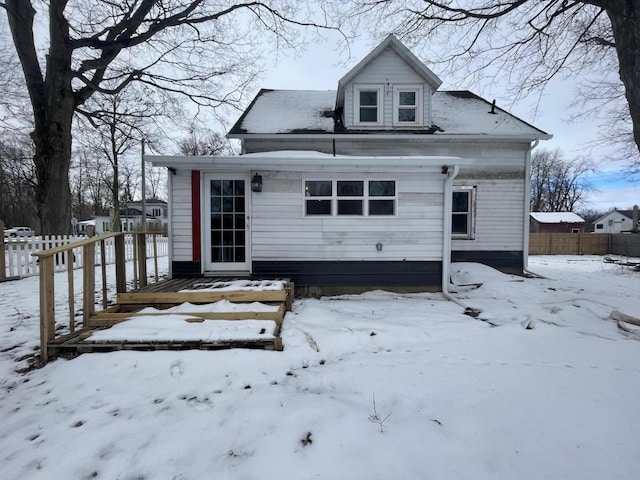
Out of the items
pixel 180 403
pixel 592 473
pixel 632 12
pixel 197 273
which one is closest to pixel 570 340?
pixel 592 473

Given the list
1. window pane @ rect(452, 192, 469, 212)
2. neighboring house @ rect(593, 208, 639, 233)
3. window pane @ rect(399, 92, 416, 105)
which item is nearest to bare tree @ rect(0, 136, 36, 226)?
window pane @ rect(399, 92, 416, 105)

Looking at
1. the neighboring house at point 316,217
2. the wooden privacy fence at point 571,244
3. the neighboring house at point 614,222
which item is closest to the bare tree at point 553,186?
the neighboring house at point 614,222

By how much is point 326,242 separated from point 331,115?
17.7 feet

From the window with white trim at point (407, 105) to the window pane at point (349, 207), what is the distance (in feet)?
13.2

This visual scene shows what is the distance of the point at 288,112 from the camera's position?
9.67 metres

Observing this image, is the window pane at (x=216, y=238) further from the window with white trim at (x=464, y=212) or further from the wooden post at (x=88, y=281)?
the window with white trim at (x=464, y=212)

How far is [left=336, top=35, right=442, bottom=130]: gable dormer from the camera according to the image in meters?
8.64

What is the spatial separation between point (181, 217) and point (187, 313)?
8.77 ft

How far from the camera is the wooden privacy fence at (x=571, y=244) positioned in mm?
17250

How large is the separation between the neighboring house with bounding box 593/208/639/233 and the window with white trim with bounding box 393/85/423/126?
171ft

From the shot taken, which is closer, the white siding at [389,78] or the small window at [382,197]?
the small window at [382,197]

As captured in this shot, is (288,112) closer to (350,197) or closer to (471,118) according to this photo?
(350,197)

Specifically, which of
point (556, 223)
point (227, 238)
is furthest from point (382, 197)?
point (556, 223)

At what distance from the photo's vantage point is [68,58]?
9.28 meters
